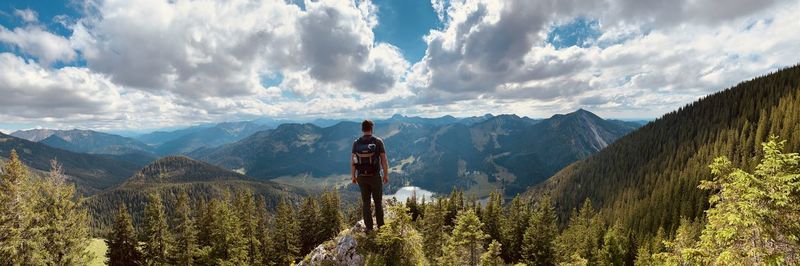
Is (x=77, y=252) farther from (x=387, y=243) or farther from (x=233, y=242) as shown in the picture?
(x=387, y=243)

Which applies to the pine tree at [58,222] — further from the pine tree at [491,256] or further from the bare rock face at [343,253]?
the pine tree at [491,256]

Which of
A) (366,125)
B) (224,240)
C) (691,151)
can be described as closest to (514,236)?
(224,240)

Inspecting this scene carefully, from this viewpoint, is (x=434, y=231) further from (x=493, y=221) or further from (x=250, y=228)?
(x=250, y=228)

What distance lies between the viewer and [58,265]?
3328 cm

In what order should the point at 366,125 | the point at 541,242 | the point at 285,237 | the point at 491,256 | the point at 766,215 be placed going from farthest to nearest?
the point at 285,237 → the point at 541,242 → the point at 491,256 → the point at 366,125 → the point at 766,215

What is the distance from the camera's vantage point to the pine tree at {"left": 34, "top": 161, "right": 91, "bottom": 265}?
32.9 m

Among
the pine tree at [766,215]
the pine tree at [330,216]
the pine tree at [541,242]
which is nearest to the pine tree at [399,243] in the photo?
the pine tree at [766,215]

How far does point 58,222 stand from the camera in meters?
33.8

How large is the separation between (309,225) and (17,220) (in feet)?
132

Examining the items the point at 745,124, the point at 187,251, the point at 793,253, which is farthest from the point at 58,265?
the point at 745,124

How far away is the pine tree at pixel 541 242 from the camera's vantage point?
5275 centimetres

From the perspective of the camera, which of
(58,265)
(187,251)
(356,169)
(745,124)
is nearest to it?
(356,169)

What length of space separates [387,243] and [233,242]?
38669 mm

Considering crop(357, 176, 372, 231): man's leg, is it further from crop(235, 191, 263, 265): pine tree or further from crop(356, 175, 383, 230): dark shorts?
crop(235, 191, 263, 265): pine tree
